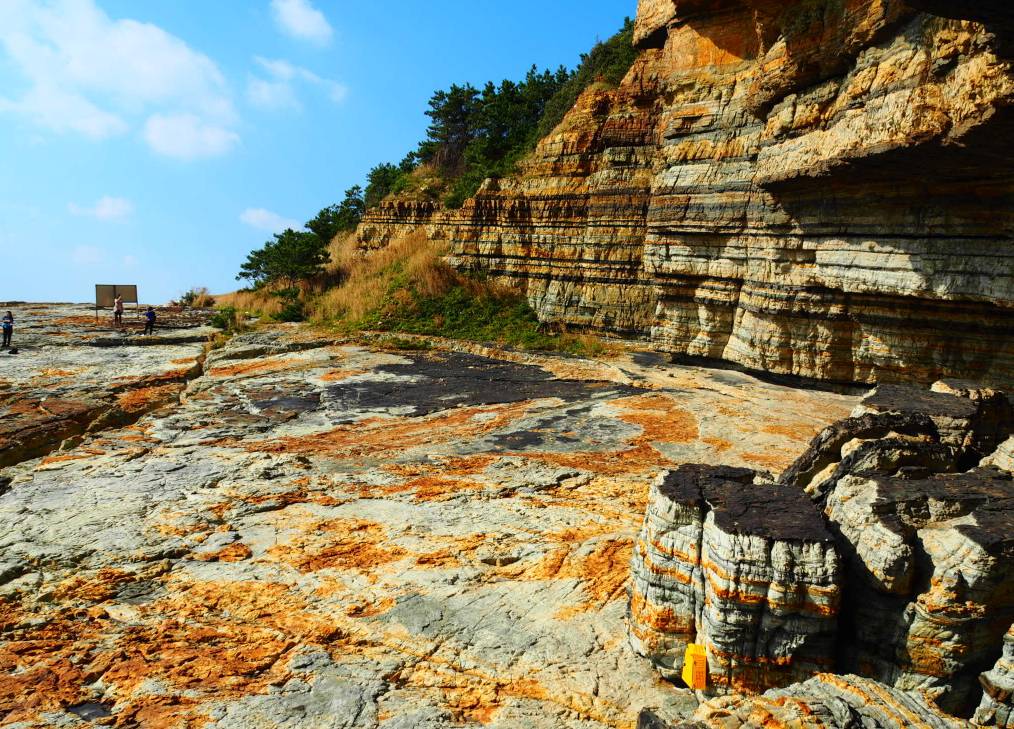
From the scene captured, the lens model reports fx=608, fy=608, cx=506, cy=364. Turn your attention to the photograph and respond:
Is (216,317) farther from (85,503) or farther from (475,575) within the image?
(475,575)

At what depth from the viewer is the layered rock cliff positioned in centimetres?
838

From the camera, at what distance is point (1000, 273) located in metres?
8.60

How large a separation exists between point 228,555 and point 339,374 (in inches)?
333

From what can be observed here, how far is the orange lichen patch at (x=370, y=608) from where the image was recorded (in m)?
4.59

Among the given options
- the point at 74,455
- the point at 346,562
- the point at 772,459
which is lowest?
the point at 346,562

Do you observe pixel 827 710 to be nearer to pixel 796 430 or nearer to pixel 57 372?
pixel 796 430

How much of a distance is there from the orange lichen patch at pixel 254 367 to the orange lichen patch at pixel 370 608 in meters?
10.4

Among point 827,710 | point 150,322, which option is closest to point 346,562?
point 827,710

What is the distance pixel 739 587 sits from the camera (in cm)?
352

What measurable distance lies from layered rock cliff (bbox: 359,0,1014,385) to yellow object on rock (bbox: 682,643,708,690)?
6301mm

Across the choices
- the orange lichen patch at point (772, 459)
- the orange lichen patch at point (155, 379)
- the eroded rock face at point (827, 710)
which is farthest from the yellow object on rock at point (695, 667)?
the orange lichen patch at point (155, 379)

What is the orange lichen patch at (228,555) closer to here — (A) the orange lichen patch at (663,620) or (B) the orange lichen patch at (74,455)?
(A) the orange lichen patch at (663,620)

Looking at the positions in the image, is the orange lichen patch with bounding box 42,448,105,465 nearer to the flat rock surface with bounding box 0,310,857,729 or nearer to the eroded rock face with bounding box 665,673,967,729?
the flat rock surface with bounding box 0,310,857,729

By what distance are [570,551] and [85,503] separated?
17.5ft
